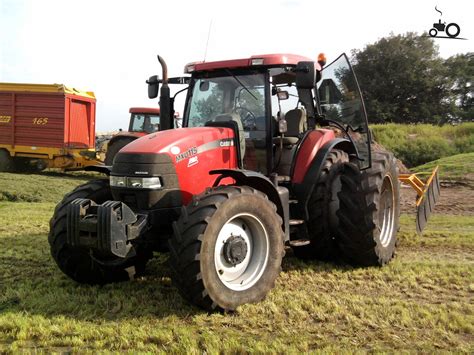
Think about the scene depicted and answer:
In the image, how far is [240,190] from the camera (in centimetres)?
405

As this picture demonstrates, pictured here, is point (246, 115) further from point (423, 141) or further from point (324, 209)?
point (423, 141)

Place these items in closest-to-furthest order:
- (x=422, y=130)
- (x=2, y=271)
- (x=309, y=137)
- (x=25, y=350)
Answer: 1. (x=25, y=350)
2. (x=2, y=271)
3. (x=309, y=137)
4. (x=422, y=130)

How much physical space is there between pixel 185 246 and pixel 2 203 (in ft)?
26.2

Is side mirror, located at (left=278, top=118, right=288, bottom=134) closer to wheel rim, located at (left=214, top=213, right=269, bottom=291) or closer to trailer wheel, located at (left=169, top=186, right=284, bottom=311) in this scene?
trailer wheel, located at (left=169, top=186, right=284, bottom=311)

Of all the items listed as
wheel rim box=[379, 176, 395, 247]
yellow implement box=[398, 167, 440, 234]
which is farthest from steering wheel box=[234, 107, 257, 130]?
yellow implement box=[398, 167, 440, 234]

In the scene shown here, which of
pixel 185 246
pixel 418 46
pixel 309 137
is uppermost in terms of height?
pixel 418 46

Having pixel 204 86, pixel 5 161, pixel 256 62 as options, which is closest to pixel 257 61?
pixel 256 62

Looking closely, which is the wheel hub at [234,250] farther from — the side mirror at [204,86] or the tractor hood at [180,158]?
the side mirror at [204,86]

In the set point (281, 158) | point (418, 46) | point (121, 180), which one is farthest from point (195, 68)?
point (418, 46)

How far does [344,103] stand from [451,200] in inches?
296

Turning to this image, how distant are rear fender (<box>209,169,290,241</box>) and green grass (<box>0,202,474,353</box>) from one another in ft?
2.17

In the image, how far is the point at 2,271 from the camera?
5113 millimetres

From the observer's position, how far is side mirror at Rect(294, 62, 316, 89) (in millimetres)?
4684

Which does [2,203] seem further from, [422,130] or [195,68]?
[422,130]
